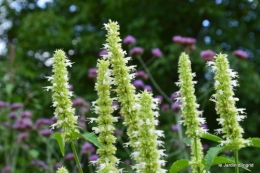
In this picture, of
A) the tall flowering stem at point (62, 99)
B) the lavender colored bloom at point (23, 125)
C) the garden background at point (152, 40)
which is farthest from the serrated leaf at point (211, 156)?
the garden background at point (152, 40)

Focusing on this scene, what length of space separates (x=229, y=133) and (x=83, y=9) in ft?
29.0

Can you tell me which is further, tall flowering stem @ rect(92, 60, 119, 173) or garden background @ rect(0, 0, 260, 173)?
garden background @ rect(0, 0, 260, 173)

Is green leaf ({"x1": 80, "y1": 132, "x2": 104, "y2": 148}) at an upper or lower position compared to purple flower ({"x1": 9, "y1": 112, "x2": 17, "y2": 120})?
lower

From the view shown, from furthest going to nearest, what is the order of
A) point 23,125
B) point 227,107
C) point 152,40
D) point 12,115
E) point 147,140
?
point 152,40 → point 12,115 → point 23,125 → point 227,107 → point 147,140

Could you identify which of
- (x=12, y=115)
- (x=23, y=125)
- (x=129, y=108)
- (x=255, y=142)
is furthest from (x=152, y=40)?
(x=129, y=108)

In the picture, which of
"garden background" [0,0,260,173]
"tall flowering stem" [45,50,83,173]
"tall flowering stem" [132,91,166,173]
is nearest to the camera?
"tall flowering stem" [132,91,166,173]

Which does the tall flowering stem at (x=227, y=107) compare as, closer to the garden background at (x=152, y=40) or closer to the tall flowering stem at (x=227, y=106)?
the tall flowering stem at (x=227, y=106)

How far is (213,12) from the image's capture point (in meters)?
8.36

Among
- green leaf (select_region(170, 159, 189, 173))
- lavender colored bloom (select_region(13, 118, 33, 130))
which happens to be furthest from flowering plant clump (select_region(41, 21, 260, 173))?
lavender colored bloom (select_region(13, 118, 33, 130))

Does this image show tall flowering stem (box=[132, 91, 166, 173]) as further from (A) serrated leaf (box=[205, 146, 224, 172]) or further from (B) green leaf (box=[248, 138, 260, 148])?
(B) green leaf (box=[248, 138, 260, 148])

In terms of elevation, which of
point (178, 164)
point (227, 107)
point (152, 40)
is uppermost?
point (152, 40)

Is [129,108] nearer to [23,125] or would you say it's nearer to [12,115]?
[23,125]

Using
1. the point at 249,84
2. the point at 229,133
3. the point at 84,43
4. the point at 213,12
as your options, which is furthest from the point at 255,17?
the point at 229,133

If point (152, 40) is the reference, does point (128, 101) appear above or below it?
below
